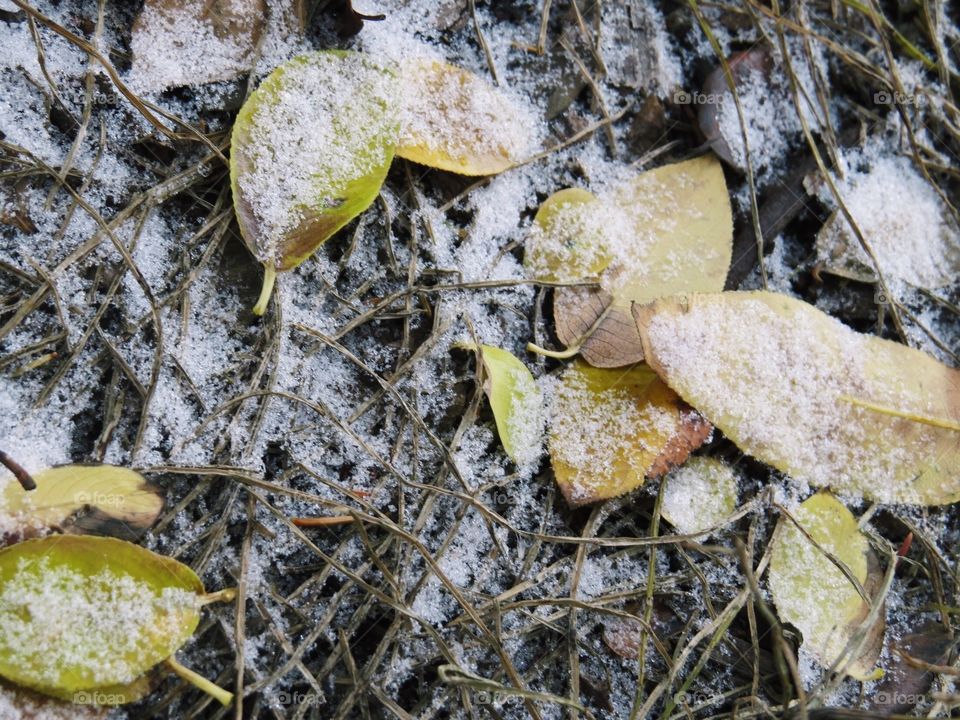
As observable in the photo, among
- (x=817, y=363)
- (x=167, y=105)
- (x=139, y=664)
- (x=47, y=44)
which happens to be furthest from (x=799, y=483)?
(x=47, y=44)

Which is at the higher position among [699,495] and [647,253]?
[647,253]

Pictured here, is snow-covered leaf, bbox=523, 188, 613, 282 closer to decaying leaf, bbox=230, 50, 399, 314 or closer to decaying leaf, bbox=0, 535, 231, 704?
decaying leaf, bbox=230, 50, 399, 314

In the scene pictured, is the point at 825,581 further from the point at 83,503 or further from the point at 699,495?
the point at 83,503

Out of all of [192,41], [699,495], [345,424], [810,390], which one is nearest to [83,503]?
[345,424]

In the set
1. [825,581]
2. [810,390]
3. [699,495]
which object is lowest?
[825,581]

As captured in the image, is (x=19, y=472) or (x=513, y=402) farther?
(x=513, y=402)

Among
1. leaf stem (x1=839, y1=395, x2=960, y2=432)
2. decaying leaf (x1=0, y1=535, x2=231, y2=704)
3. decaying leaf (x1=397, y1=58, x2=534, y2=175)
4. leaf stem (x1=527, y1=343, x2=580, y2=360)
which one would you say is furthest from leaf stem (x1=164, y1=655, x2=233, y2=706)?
leaf stem (x1=839, y1=395, x2=960, y2=432)
